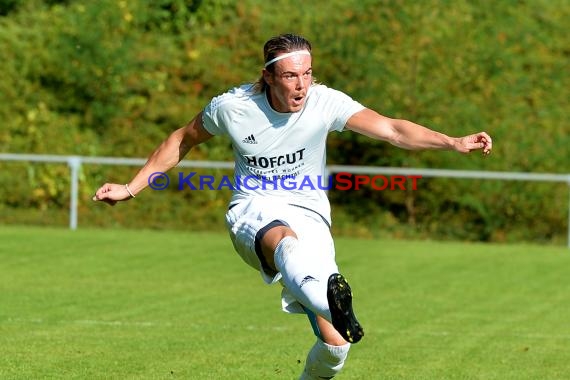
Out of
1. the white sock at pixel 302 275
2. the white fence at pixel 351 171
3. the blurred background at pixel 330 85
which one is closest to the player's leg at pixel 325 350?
the white sock at pixel 302 275

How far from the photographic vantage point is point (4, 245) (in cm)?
1791

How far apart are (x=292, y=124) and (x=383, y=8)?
15.6m

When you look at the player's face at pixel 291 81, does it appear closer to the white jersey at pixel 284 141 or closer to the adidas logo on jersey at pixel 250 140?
the white jersey at pixel 284 141

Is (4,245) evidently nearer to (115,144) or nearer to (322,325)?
(115,144)

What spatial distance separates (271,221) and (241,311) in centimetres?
516

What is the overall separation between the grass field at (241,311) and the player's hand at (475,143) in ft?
7.08

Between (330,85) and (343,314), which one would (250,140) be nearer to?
(343,314)

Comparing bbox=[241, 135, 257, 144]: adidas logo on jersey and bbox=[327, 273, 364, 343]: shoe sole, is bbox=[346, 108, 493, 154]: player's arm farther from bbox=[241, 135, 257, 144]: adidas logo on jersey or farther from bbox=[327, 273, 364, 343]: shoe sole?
bbox=[327, 273, 364, 343]: shoe sole

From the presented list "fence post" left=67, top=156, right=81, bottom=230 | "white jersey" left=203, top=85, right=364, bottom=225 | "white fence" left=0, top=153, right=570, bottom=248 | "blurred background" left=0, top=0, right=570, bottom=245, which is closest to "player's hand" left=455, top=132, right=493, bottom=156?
"white jersey" left=203, top=85, right=364, bottom=225

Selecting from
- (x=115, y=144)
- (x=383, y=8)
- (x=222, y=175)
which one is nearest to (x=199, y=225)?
(x=222, y=175)

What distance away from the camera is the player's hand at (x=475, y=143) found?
282 inches

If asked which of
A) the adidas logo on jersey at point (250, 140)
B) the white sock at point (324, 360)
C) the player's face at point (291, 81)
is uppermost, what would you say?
the player's face at point (291, 81)

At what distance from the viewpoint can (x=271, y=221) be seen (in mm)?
7277

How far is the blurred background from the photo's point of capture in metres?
22.2
